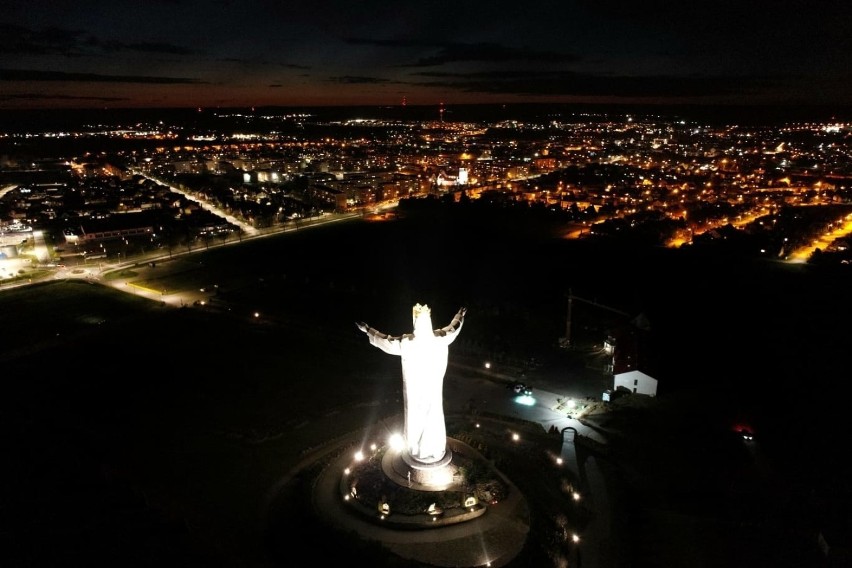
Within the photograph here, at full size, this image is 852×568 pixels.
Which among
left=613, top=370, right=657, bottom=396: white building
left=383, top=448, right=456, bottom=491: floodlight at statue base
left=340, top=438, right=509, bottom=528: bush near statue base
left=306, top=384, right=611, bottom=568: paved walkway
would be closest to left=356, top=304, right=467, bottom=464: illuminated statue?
left=383, top=448, right=456, bottom=491: floodlight at statue base

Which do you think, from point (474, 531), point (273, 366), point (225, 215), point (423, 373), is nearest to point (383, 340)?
point (423, 373)

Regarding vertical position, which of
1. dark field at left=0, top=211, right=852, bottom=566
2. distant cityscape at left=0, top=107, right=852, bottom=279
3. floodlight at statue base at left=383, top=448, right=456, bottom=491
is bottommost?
dark field at left=0, top=211, right=852, bottom=566

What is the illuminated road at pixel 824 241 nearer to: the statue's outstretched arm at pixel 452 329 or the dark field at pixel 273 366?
the dark field at pixel 273 366

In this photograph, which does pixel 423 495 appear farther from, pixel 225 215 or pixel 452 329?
pixel 225 215

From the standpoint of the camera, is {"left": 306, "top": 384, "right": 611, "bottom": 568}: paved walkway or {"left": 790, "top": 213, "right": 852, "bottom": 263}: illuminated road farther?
{"left": 790, "top": 213, "right": 852, "bottom": 263}: illuminated road

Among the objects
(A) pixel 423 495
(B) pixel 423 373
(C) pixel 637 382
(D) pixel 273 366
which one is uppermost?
(B) pixel 423 373

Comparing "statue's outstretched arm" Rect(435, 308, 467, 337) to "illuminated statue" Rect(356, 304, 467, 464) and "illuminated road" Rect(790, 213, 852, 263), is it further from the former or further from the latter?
"illuminated road" Rect(790, 213, 852, 263)

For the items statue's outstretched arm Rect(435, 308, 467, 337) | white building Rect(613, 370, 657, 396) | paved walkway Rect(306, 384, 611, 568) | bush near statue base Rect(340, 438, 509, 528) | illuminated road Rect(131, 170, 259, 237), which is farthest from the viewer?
illuminated road Rect(131, 170, 259, 237)

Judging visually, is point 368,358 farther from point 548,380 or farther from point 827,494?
point 827,494

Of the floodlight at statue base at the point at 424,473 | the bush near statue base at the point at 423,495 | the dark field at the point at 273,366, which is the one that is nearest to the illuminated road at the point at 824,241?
the dark field at the point at 273,366
